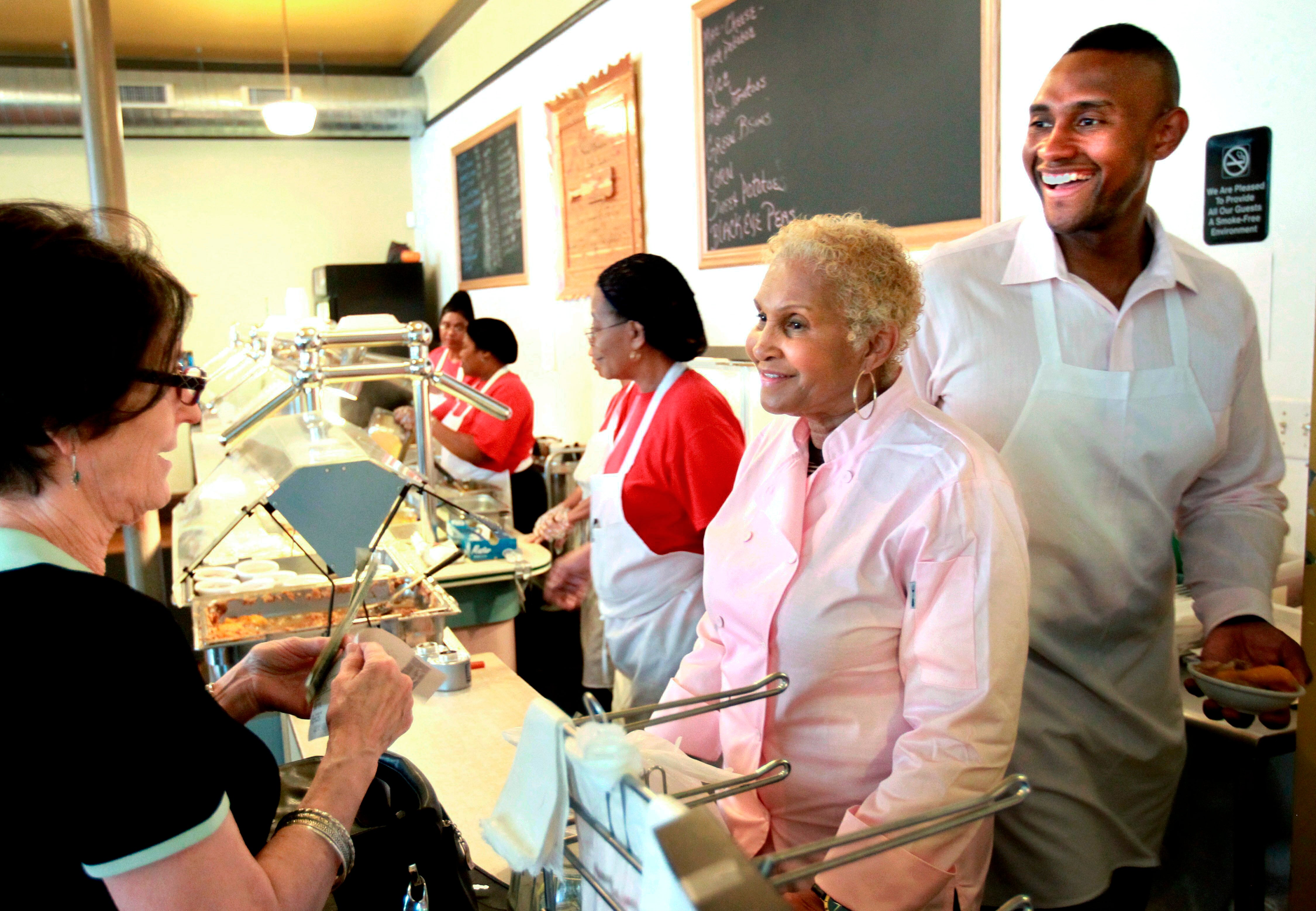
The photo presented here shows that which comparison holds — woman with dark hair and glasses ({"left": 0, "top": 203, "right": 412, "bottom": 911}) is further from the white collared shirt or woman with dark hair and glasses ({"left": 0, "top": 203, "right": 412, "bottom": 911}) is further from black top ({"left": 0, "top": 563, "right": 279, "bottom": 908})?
the white collared shirt

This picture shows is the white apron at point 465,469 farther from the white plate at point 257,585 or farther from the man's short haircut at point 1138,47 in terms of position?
the man's short haircut at point 1138,47

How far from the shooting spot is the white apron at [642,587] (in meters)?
2.60

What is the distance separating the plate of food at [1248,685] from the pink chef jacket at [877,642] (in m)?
0.43

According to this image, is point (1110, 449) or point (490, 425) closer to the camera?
point (1110, 449)

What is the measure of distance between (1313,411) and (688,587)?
1649 millimetres

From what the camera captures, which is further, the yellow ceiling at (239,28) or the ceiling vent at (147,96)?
the ceiling vent at (147,96)

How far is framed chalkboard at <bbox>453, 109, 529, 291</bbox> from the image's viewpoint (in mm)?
6004

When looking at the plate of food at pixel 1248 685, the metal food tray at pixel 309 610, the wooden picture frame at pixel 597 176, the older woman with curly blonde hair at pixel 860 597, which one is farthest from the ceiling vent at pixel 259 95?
the plate of food at pixel 1248 685

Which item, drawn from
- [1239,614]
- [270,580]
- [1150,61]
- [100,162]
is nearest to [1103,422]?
[1239,614]

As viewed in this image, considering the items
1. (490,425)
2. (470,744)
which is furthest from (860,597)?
(490,425)

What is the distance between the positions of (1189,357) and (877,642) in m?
0.72

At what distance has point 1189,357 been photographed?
5.15ft

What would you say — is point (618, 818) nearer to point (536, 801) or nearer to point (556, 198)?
point (536, 801)

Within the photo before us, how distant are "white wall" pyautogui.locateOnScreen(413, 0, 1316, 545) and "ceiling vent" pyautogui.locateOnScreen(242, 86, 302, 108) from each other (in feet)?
3.68
